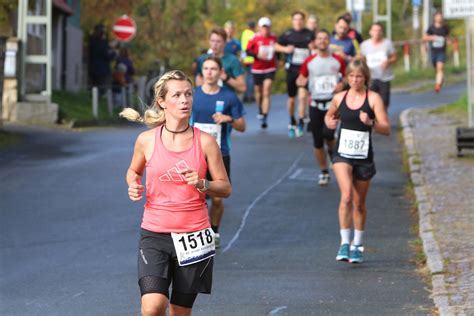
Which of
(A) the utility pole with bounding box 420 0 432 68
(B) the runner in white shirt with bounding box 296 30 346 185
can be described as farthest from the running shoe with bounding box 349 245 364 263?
(A) the utility pole with bounding box 420 0 432 68

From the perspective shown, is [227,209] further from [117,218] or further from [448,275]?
[448,275]

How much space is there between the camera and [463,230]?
40.5 ft

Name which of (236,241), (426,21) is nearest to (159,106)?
(236,241)

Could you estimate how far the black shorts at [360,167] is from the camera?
11.4 metres

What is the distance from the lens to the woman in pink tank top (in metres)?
6.99

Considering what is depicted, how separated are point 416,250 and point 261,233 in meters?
1.70

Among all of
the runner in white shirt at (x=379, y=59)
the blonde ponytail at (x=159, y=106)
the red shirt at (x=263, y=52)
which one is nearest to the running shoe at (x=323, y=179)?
the runner in white shirt at (x=379, y=59)

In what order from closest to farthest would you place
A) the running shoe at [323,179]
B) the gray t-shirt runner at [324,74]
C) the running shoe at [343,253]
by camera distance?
the running shoe at [343,253]
the running shoe at [323,179]
the gray t-shirt runner at [324,74]

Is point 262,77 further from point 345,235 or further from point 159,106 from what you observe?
point 159,106

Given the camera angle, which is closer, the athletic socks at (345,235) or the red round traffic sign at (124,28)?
the athletic socks at (345,235)

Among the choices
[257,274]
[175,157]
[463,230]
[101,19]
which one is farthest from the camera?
[101,19]

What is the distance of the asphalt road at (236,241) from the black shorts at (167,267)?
200cm

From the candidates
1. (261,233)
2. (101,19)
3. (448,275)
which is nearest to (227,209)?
(261,233)

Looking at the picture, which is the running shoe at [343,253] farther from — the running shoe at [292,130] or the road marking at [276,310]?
the running shoe at [292,130]
